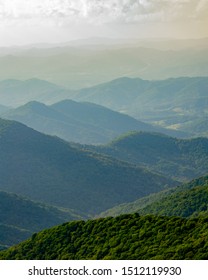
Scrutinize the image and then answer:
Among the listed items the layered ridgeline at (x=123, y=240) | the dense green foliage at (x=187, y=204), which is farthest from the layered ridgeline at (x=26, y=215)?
the layered ridgeline at (x=123, y=240)

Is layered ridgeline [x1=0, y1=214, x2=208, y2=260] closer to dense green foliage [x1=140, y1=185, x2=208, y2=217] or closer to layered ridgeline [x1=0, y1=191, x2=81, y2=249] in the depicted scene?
dense green foliage [x1=140, y1=185, x2=208, y2=217]

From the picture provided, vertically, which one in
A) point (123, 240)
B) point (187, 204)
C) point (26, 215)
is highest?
point (26, 215)

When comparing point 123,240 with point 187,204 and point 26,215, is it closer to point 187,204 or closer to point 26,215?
point 187,204

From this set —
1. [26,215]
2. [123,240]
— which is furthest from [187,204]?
[26,215]

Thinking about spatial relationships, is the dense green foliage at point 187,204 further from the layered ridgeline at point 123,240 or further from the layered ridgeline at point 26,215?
the layered ridgeline at point 123,240

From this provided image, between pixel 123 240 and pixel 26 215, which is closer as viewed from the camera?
pixel 123 240

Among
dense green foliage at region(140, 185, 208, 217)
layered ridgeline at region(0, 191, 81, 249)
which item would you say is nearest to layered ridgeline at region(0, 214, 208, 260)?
dense green foliage at region(140, 185, 208, 217)
